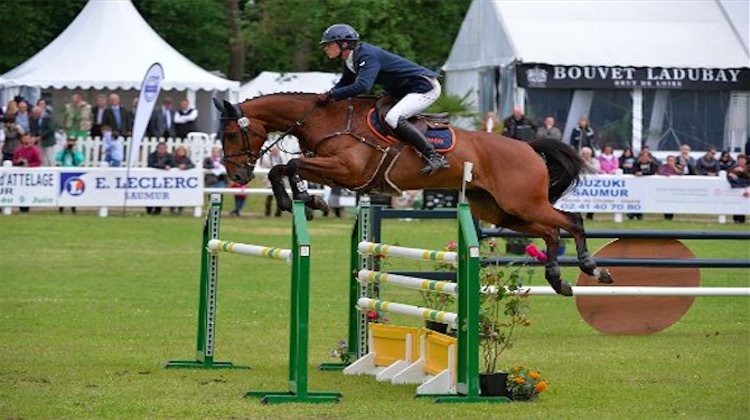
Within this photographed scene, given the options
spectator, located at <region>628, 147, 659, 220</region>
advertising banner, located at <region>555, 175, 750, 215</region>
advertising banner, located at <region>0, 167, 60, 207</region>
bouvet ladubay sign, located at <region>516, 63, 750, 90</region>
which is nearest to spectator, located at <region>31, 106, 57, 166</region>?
advertising banner, located at <region>0, 167, 60, 207</region>

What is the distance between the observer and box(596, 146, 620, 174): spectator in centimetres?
3080

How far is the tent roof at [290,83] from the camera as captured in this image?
37.4 m

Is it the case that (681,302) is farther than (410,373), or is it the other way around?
(681,302)

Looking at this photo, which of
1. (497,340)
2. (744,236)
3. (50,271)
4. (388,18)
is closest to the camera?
(497,340)

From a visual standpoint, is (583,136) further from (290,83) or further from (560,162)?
(560,162)

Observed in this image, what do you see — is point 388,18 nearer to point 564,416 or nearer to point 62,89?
point 62,89

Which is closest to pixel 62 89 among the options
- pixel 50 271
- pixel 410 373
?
pixel 50 271

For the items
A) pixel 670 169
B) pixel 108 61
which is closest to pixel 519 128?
pixel 670 169

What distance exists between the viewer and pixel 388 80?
11.8 meters

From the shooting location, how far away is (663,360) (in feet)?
41.3

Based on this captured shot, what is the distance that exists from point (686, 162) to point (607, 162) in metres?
2.28

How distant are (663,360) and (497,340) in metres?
2.97

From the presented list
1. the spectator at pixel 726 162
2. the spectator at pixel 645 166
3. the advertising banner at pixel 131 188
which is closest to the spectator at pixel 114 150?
the advertising banner at pixel 131 188

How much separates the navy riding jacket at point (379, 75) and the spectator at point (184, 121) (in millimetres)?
19759
